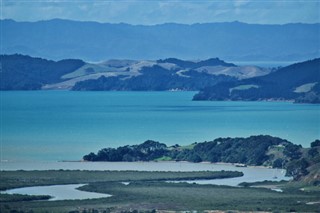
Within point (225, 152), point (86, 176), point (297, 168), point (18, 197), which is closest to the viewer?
point (18, 197)

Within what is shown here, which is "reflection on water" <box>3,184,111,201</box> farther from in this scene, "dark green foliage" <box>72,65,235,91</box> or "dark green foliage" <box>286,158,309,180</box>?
"dark green foliage" <box>72,65,235,91</box>

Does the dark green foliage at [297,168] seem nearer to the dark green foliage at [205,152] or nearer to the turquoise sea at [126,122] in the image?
the dark green foliage at [205,152]

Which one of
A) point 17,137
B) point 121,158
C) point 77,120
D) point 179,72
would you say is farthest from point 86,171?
point 179,72

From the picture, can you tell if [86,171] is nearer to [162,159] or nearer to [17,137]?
[162,159]

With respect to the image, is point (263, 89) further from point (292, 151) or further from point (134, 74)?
point (292, 151)

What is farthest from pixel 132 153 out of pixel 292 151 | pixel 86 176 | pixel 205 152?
pixel 86 176
